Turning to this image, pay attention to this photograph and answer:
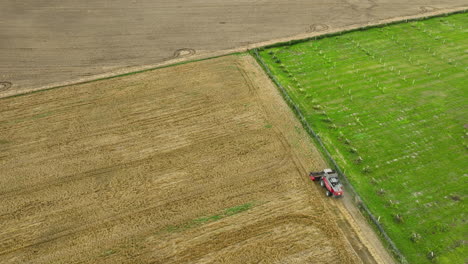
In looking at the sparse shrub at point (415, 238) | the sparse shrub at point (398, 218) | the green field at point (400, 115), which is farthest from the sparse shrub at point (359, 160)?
the sparse shrub at point (415, 238)

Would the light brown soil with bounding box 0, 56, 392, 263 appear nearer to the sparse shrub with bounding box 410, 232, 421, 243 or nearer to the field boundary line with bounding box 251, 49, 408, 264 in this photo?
the field boundary line with bounding box 251, 49, 408, 264

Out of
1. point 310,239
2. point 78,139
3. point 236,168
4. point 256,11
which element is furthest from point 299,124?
point 256,11

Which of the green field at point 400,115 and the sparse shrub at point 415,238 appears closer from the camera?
the sparse shrub at point 415,238

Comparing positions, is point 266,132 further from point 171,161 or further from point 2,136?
point 2,136

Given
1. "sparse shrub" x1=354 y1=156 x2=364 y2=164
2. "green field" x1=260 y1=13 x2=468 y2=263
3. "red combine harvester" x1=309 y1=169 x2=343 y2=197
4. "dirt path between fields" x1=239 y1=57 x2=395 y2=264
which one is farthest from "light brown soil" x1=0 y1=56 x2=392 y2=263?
"sparse shrub" x1=354 y1=156 x2=364 y2=164

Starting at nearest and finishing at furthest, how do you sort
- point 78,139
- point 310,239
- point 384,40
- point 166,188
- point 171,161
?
point 310,239, point 166,188, point 171,161, point 78,139, point 384,40

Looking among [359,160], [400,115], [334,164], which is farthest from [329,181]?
[400,115]

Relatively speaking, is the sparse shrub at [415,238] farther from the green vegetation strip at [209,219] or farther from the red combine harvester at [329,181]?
the green vegetation strip at [209,219]

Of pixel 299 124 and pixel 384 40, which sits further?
pixel 384 40
